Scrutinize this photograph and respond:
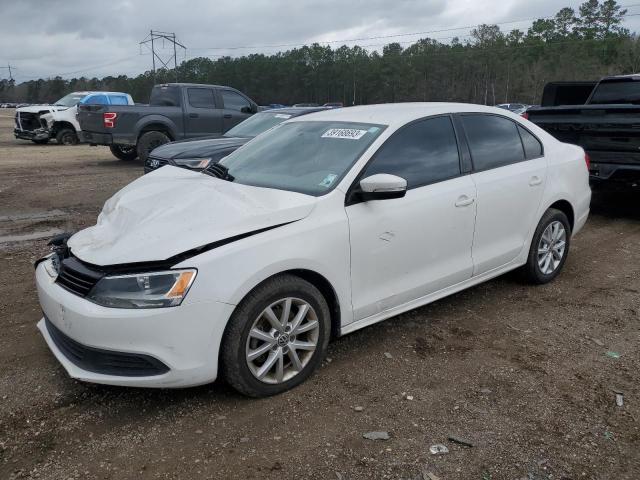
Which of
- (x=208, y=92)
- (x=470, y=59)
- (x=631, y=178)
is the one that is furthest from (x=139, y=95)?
(x=631, y=178)

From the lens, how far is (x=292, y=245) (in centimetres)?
315

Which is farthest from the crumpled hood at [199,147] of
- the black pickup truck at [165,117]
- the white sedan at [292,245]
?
the black pickup truck at [165,117]

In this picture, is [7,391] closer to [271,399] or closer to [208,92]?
[271,399]

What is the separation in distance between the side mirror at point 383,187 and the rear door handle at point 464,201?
743 mm

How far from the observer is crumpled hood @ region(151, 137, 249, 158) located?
25.9 ft

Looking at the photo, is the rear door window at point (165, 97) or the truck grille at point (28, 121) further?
the truck grille at point (28, 121)

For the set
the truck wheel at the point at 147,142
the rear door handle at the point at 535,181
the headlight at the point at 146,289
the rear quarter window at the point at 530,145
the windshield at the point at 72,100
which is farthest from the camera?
the windshield at the point at 72,100

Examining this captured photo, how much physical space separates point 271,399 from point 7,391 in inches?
61.7

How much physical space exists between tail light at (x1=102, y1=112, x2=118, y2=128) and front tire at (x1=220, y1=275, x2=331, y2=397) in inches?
424

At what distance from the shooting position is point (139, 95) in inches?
3553

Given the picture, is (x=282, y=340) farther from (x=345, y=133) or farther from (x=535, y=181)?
(x=535, y=181)

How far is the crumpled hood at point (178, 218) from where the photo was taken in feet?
9.71

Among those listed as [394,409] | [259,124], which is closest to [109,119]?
[259,124]

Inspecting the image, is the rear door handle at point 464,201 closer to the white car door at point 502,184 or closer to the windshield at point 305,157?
the white car door at point 502,184
